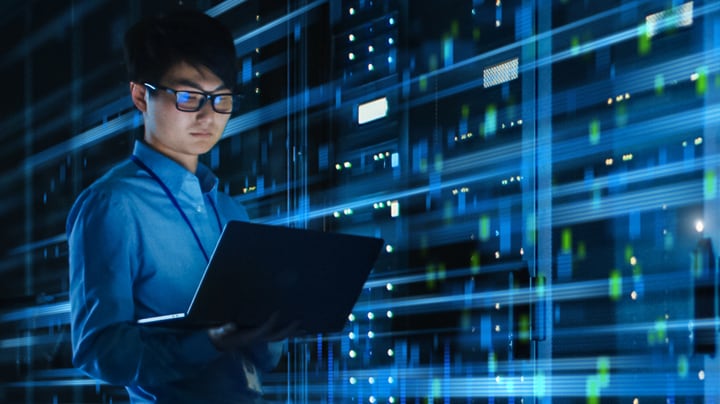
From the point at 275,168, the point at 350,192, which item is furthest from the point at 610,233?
the point at 275,168

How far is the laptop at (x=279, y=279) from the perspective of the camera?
1.33 m

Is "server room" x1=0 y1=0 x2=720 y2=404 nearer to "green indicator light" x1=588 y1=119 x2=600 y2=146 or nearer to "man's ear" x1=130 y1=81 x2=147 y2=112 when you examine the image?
"green indicator light" x1=588 y1=119 x2=600 y2=146

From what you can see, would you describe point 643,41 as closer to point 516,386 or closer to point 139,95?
point 516,386

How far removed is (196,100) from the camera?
1.69 m

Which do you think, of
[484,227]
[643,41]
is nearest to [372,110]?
[484,227]

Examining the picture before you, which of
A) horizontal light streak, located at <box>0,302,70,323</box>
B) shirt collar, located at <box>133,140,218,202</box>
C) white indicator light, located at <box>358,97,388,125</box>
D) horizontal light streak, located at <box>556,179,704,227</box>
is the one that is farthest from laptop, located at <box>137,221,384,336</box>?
horizontal light streak, located at <box>0,302,70,323</box>

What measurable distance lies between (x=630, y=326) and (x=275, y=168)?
1.43m

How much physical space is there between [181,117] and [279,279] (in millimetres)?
464

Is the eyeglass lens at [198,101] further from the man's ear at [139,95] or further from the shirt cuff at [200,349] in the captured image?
the shirt cuff at [200,349]

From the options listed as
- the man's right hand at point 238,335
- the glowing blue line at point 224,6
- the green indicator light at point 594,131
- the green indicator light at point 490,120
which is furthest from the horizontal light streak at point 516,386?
the glowing blue line at point 224,6

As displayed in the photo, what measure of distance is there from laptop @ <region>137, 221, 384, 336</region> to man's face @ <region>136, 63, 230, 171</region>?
0.42 m

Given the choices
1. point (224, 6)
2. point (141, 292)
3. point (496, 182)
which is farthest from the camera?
point (224, 6)

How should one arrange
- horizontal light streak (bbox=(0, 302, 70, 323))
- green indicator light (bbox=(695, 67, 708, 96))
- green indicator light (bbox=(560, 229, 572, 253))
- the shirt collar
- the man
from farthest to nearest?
horizontal light streak (bbox=(0, 302, 70, 323)), green indicator light (bbox=(560, 229, 572, 253)), green indicator light (bbox=(695, 67, 708, 96)), the shirt collar, the man

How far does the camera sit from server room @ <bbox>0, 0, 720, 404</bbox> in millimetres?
2404
